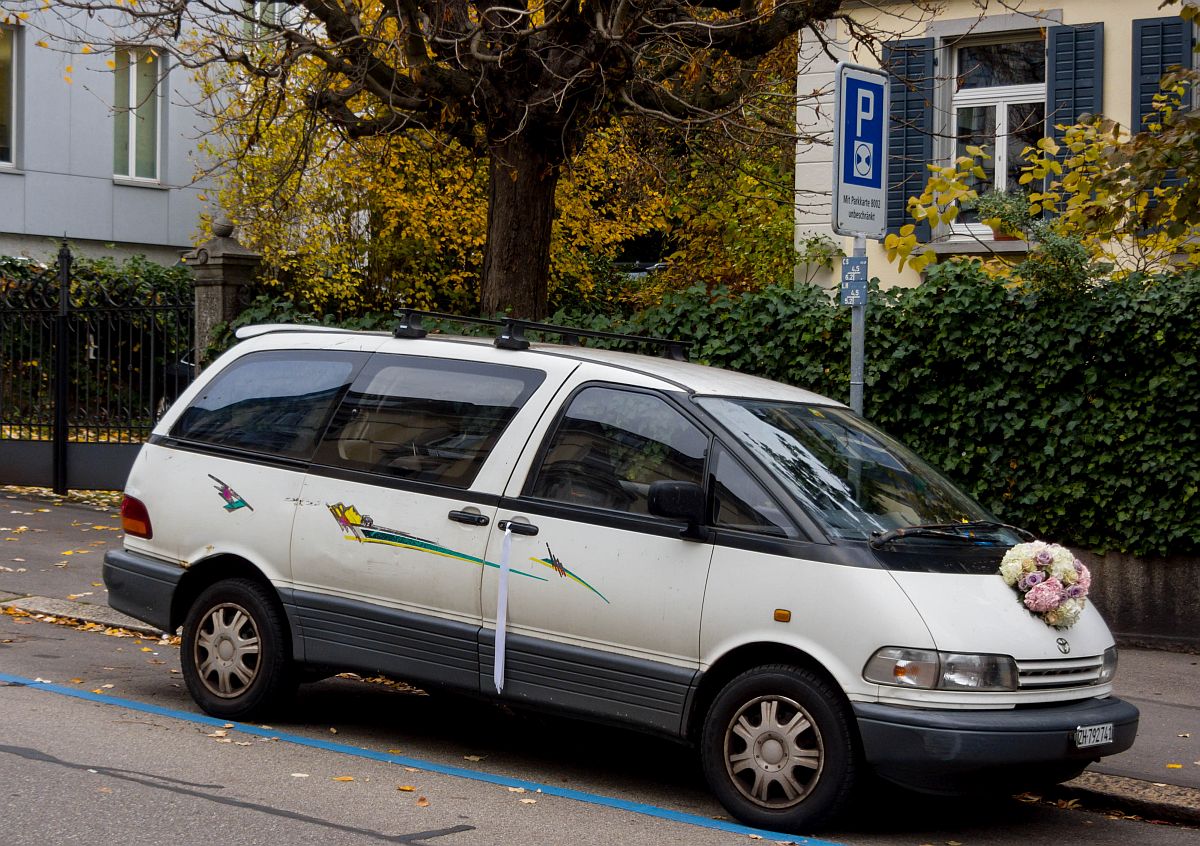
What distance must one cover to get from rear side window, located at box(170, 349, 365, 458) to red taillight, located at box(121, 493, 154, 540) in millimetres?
418

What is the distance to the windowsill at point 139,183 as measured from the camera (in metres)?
25.0

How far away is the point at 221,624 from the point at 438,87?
A: 6.01 m

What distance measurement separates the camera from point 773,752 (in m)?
5.86

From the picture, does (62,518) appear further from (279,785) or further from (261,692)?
(279,785)

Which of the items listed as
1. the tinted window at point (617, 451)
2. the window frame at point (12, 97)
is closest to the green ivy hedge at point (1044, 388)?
the tinted window at point (617, 451)

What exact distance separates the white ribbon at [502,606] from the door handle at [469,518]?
13 cm

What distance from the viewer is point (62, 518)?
14.7 m

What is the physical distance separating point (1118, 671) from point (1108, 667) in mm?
3531

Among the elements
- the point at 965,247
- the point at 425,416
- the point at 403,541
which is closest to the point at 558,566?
the point at 403,541

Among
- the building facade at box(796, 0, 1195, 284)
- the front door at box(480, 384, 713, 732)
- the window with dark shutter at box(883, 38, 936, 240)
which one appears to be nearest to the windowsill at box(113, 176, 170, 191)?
the building facade at box(796, 0, 1195, 284)

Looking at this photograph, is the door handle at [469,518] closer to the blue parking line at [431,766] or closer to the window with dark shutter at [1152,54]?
the blue parking line at [431,766]

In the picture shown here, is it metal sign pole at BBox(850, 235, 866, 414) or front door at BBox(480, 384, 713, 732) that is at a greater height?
metal sign pole at BBox(850, 235, 866, 414)

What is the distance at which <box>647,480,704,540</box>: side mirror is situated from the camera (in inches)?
234

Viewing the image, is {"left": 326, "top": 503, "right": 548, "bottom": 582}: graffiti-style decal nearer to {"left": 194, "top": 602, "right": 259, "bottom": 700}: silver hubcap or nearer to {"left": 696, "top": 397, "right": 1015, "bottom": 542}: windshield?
{"left": 194, "top": 602, "right": 259, "bottom": 700}: silver hubcap
